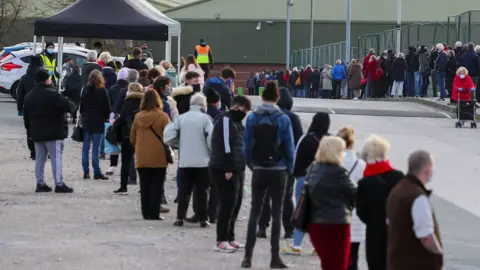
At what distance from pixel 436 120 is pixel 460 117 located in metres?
2.88

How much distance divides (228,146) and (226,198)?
Result: 517 millimetres

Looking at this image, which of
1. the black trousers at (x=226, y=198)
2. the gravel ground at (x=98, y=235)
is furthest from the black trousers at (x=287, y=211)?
the black trousers at (x=226, y=198)

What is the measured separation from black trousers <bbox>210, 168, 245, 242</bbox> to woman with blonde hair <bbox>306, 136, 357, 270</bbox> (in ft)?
8.62

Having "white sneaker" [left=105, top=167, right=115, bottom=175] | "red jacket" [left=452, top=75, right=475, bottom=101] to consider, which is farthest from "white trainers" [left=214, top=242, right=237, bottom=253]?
"red jacket" [left=452, top=75, right=475, bottom=101]

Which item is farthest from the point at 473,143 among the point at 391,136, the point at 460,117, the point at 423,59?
the point at 423,59

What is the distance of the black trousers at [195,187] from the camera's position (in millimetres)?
14625

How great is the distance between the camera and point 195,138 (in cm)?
1447

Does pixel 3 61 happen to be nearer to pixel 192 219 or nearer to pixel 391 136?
pixel 391 136

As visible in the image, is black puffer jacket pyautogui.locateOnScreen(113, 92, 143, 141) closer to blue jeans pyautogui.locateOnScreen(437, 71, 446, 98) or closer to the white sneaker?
the white sneaker

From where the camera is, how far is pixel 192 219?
49.6 feet

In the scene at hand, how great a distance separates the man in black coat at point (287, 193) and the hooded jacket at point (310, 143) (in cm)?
78

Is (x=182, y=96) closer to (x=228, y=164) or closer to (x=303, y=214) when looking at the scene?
(x=228, y=164)

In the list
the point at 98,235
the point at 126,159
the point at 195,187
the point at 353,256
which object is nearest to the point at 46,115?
the point at 126,159

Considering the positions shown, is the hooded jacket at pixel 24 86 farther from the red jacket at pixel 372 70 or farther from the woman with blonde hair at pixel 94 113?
the red jacket at pixel 372 70
